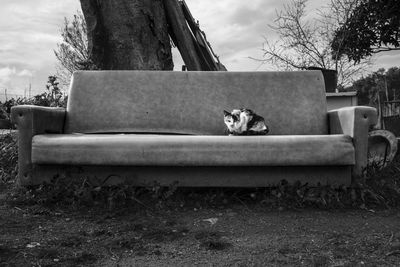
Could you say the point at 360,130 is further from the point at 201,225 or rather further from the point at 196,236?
the point at 196,236

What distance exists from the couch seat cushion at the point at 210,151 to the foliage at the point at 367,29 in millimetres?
6283

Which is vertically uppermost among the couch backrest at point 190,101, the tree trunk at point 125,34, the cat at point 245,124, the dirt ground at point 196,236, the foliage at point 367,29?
the foliage at point 367,29

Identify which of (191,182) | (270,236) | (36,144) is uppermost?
(36,144)

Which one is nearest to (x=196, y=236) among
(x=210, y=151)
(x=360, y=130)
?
(x=210, y=151)

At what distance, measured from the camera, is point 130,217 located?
2.39 metres

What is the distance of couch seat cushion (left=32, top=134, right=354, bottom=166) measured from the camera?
102 inches

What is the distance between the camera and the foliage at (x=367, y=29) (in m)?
8.37

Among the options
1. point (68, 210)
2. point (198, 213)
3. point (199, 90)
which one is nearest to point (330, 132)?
point (199, 90)

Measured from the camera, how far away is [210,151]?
260 centimetres

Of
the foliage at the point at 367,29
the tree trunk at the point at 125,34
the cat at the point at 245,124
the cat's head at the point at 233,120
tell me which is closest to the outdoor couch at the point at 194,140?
the cat at the point at 245,124

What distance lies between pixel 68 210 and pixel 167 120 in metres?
1.14

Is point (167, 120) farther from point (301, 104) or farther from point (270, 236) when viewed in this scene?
point (270, 236)

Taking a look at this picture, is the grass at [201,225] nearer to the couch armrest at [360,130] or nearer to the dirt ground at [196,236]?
the dirt ground at [196,236]

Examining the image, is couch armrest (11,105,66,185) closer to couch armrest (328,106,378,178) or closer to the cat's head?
the cat's head
